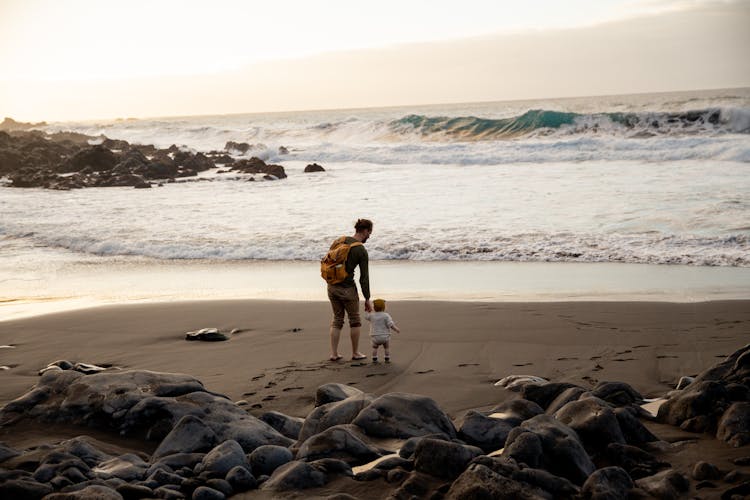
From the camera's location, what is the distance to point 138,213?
20.7 meters

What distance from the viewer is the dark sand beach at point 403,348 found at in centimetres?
666

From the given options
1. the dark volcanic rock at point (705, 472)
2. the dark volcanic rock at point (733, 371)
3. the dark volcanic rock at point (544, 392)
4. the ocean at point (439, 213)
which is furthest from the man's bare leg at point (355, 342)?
the ocean at point (439, 213)

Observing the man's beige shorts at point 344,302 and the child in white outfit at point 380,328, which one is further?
the man's beige shorts at point 344,302

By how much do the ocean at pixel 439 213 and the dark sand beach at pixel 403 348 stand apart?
124 inches

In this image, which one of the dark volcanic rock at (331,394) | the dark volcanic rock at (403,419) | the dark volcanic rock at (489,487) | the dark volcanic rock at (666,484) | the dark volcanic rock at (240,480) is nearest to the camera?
the dark volcanic rock at (489,487)

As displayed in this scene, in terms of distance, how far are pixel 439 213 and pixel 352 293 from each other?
10.4 m

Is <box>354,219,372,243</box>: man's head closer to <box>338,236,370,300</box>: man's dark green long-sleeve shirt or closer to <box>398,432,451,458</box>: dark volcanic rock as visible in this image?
<box>338,236,370,300</box>: man's dark green long-sleeve shirt

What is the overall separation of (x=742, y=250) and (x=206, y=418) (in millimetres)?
10271

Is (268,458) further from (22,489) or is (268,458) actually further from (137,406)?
(137,406)

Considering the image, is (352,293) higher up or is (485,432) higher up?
(352,293)

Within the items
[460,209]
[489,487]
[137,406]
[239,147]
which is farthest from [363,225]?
[239,147]

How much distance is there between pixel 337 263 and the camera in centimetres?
784

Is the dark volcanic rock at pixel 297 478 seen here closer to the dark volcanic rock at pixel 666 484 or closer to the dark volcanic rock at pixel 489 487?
the dark volcanic rock at pixel 489 487

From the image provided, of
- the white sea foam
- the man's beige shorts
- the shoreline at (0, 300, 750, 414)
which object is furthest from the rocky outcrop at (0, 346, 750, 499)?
the white sea foam
